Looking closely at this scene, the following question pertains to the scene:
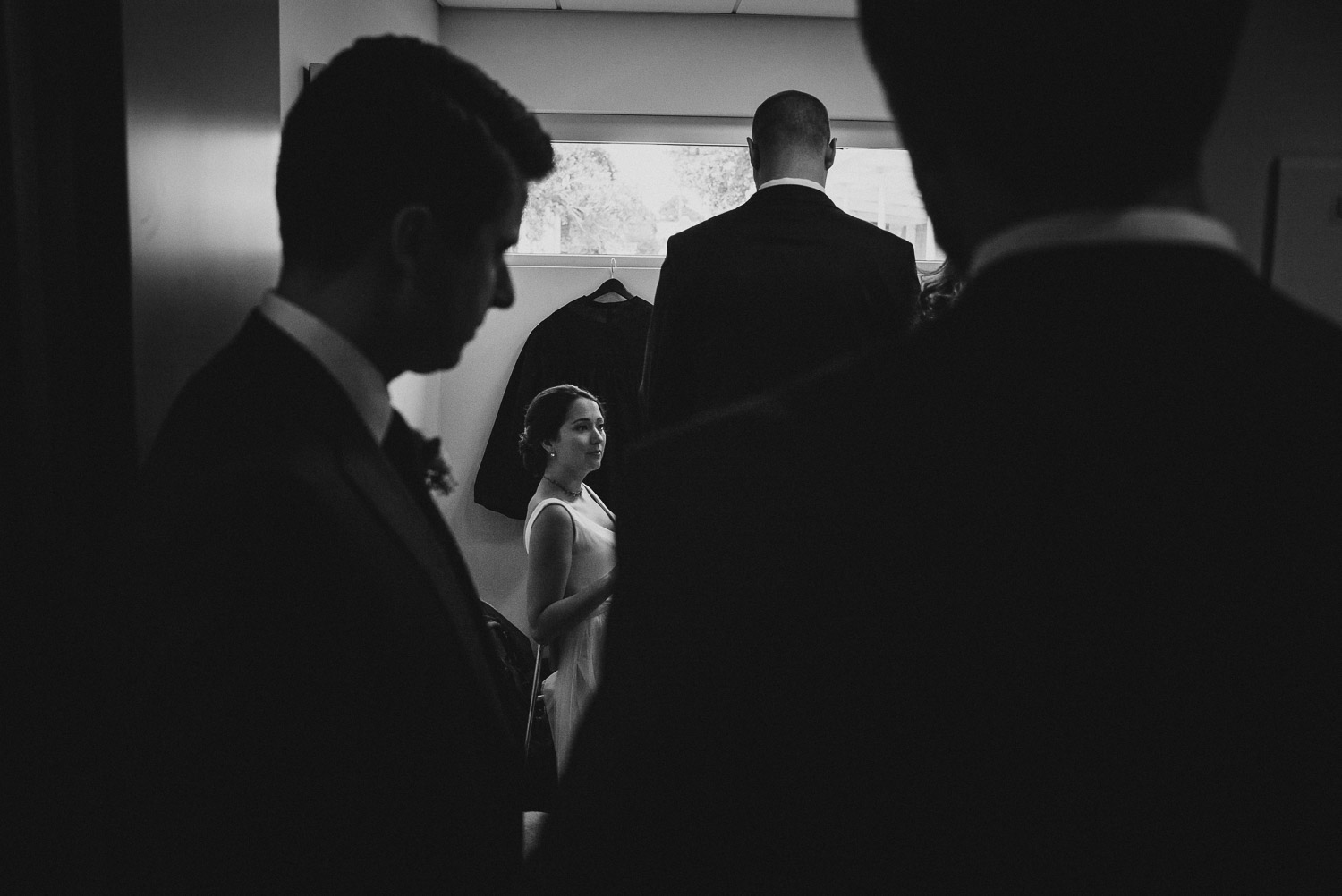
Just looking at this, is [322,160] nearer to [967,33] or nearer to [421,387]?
[967,33]

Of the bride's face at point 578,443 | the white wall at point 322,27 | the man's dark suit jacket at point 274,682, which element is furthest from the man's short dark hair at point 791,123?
the man's dark suit jacket at point 274,682

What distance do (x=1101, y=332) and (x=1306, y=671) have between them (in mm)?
148

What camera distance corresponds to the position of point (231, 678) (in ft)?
2.30

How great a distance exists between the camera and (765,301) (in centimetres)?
179

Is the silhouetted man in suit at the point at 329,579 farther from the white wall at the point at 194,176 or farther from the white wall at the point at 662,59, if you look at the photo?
the white wall at the point at 662,59

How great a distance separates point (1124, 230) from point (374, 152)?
2.03ft

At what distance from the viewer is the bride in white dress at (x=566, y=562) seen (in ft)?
8.31

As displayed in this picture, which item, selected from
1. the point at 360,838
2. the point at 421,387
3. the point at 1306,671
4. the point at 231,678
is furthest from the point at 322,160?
the point at 421,387

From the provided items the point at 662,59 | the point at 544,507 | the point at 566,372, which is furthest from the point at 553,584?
the point at 662,59

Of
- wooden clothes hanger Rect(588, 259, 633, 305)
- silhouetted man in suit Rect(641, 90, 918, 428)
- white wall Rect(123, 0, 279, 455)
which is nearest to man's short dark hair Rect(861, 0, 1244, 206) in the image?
white wall Rect(123, 0, 279, 455)

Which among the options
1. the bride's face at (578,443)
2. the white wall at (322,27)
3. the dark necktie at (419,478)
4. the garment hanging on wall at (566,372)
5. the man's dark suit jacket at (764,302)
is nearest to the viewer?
the dark necktie at (419,478)

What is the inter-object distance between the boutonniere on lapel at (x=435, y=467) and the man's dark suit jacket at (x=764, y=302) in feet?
2.51

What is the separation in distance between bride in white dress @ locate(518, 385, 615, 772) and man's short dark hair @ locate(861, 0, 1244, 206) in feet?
6.94

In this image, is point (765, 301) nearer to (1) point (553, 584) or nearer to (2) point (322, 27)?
(1) point (553, 584)
